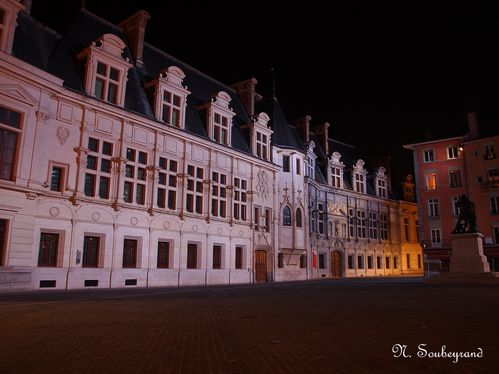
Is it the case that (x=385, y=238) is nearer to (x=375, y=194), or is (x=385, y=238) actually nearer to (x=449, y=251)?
(x=375, y=194)

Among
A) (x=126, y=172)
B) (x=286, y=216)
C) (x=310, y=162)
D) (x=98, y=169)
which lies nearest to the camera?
(x=98, y=169)

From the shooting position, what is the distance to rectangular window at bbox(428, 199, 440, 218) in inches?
1763

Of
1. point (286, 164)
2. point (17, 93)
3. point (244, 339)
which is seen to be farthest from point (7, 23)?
point (286, 164)

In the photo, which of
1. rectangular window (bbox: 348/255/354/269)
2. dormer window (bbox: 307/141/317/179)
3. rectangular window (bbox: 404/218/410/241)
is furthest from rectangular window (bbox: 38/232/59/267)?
rectangular window (bbox: 404/218/410/241)

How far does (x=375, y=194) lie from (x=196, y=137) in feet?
104

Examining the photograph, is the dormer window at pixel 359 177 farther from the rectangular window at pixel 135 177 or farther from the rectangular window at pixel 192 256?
the rectangular window at pixel 135 177

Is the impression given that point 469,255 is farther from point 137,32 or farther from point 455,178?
point 137,32

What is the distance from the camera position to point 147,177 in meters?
24.4

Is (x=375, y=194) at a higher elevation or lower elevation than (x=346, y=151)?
lower

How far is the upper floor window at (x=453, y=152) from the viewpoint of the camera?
44428 millimetres

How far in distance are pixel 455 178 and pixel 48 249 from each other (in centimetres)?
4059

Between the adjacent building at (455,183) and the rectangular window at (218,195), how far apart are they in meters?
23.7

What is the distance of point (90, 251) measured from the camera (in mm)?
21297

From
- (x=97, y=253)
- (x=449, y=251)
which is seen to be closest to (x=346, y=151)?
(x=449, y=251)
